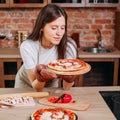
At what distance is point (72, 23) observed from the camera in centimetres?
339

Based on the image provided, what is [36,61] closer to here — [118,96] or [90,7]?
[118,96]

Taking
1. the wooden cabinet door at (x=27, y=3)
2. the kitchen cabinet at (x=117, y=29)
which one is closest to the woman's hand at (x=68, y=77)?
the wooden cabinet door at (x=27, y=3)

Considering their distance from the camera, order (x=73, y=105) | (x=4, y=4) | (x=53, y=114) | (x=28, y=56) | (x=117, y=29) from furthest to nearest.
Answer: (x=117, y=29)
(x=4, y=4)
(x=28, y=56)
(x=73, y=105)
(x=53, y=114)

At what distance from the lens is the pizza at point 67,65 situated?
154 centimetres

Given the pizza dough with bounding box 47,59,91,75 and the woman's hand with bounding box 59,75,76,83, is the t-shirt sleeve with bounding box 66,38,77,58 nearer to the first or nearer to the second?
the pizza dough with bounding box 47,59,91,75

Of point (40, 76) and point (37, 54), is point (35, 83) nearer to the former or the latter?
point (40, 76)

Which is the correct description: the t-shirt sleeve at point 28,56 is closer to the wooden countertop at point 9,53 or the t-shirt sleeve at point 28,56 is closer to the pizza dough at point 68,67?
the pizza dough at point 68,67

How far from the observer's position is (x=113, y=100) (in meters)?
1.57

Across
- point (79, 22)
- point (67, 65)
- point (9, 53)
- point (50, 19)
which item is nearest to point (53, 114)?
point (67, 65)

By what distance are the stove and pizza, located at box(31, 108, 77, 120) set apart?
10.2 inches

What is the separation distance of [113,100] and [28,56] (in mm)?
596

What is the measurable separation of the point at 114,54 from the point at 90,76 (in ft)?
1.62

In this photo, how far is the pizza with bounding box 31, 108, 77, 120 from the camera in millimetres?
1242

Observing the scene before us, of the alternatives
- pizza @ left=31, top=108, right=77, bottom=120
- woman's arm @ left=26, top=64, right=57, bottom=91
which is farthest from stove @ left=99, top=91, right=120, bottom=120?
woman's arm @ left=26, top=64, right=57, bottom=91
